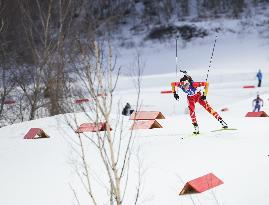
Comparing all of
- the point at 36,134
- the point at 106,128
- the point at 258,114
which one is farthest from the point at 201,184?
the point at 258,114

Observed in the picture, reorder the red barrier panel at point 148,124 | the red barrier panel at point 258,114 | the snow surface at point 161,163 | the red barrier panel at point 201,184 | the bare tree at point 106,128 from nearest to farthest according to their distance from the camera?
the bare tree at point 106,128 < the red barrier panel at point 201,184 < the snow surface at point 161,163 < the red barrier panel at point 148,124 < the red barrier panel at point 258,114

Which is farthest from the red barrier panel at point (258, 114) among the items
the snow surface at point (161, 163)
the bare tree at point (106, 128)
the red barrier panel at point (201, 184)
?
the red barrier panel at point (201, 184)

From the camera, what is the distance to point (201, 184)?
7648mm

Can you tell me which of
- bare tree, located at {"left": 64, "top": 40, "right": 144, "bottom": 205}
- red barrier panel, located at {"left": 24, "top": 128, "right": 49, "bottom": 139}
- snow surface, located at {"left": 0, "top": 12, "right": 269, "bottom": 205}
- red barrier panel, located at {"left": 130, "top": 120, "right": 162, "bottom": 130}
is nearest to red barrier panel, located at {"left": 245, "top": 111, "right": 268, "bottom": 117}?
snow surface, located at {"left": 0, "top": 12, "right": 269, "bottom": 205}

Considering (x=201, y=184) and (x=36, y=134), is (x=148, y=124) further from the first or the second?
(x=201, y=184)

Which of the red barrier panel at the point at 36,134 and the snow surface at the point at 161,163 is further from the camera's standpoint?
the red barrier panel at the point at 36,134

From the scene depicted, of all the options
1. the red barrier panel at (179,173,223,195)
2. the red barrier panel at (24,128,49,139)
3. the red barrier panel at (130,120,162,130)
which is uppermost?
the red barrier panel at (179,173,223,195)

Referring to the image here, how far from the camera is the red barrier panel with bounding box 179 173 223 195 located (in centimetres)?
755

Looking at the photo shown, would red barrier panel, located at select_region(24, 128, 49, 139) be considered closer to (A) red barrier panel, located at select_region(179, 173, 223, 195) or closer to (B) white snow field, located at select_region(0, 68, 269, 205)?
(B) white snow field, located at select_region(0, 68, 269, 205)

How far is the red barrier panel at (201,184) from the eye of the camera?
755cm

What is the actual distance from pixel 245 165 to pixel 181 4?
151 feet

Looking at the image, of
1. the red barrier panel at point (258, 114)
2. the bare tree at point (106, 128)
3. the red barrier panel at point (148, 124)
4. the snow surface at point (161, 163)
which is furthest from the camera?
the red barrier panel at point (258, 114)

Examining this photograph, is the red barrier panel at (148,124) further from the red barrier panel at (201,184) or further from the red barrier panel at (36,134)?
the red barrier panel at (201,184)

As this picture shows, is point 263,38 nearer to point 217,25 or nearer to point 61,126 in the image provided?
point 217,25
